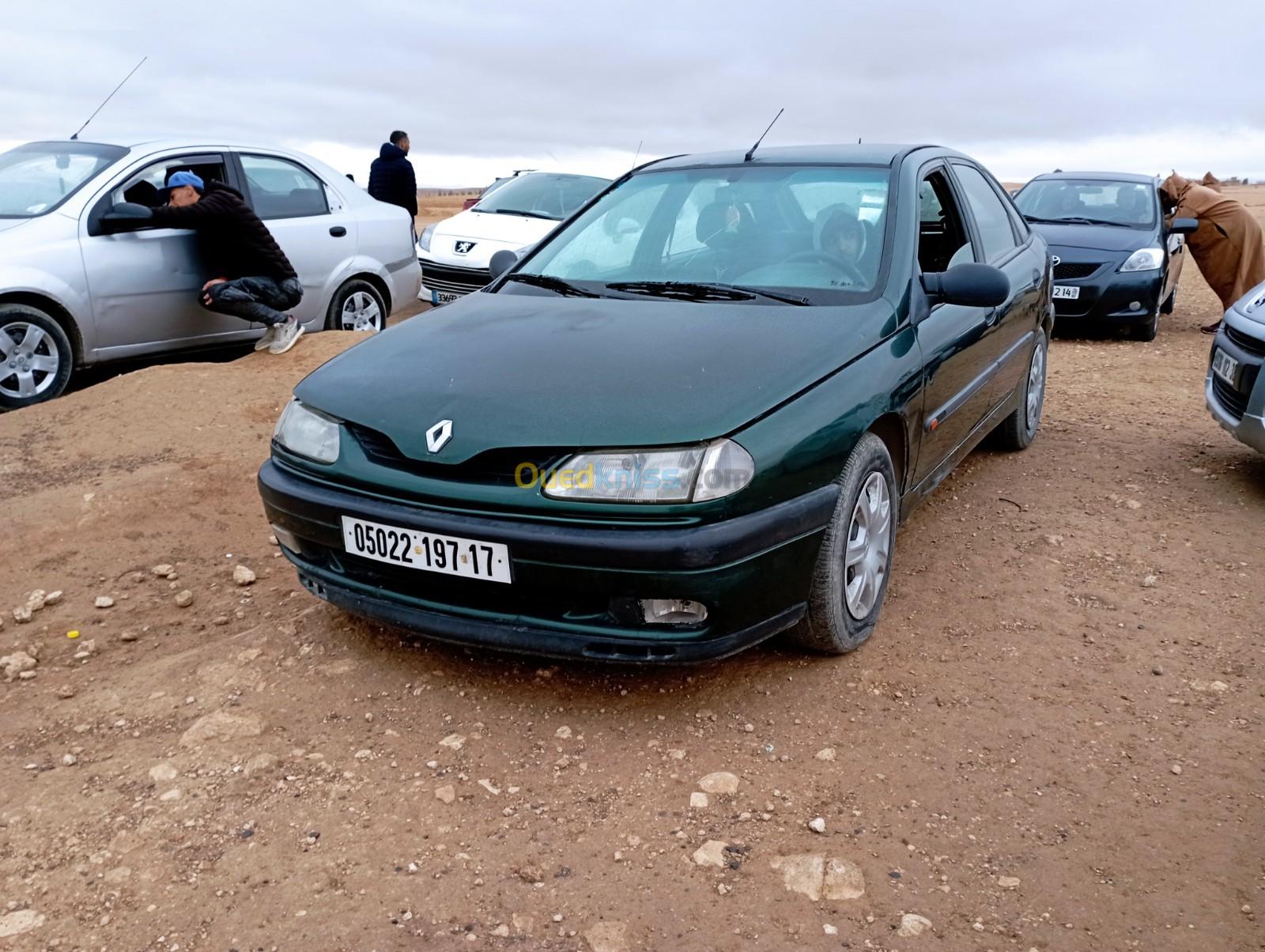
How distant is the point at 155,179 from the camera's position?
22.3ft

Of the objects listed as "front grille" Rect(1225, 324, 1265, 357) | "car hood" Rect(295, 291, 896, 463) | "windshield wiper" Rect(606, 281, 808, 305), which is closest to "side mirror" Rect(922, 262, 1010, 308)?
"car hood" Rect(295, 291, 896, 463)

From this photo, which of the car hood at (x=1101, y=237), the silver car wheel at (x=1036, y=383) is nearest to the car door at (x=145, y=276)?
the silver car wheel at (x=1036, y=383)

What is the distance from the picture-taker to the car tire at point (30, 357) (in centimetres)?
614

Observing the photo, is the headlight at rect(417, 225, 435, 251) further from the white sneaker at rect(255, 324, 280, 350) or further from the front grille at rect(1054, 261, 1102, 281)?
the front grille at rect(1054, 261, 1102, 281)

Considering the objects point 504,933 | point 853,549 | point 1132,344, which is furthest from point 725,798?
point 1132,344

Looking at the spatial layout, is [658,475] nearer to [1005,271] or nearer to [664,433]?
[664,433]

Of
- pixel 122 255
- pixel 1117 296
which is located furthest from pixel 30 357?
pixel 1117 296

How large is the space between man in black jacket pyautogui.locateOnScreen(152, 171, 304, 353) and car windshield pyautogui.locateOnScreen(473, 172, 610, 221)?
380cm

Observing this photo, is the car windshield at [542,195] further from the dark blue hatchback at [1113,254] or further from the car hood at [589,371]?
the car hood at [589,371]

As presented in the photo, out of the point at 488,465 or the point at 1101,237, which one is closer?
the point at 488,465

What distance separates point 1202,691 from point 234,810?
2787 millimetres

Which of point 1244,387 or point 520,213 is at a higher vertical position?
point 520,213

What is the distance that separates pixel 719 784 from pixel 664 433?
91 cm

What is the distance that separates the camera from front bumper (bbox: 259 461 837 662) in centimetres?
270
